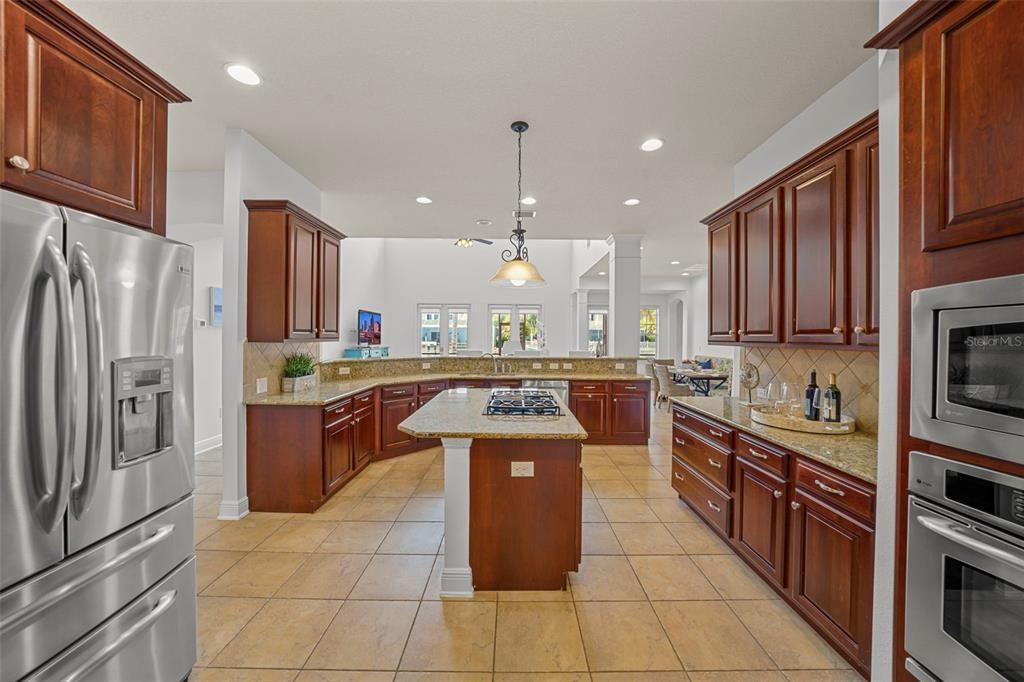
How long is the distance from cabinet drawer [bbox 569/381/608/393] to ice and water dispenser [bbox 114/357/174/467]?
449cm

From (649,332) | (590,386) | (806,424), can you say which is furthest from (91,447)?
(649,332)

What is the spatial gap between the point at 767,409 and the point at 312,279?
142 inches

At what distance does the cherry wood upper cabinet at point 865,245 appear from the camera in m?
1.96

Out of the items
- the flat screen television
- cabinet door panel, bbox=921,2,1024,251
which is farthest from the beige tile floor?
the flat screen television

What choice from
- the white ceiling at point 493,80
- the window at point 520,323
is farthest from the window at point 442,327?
the white ceiling at point 493,80

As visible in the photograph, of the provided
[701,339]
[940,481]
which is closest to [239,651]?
[940,481]

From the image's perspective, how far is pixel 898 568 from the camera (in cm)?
131

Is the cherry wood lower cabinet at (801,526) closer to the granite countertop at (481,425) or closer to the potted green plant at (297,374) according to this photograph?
the granite countertop at (481,425)

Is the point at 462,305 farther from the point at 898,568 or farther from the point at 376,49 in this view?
the point at 898,568

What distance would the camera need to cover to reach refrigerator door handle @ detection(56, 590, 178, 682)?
1.24 metres

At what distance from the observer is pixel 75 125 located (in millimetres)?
1368

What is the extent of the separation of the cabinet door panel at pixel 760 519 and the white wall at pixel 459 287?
870 centimetres

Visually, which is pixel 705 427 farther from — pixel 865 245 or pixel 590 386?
pixel 590 386

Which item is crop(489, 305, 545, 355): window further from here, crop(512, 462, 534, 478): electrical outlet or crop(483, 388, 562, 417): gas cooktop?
crop(512, 462, 534, 478): electrical outlet
